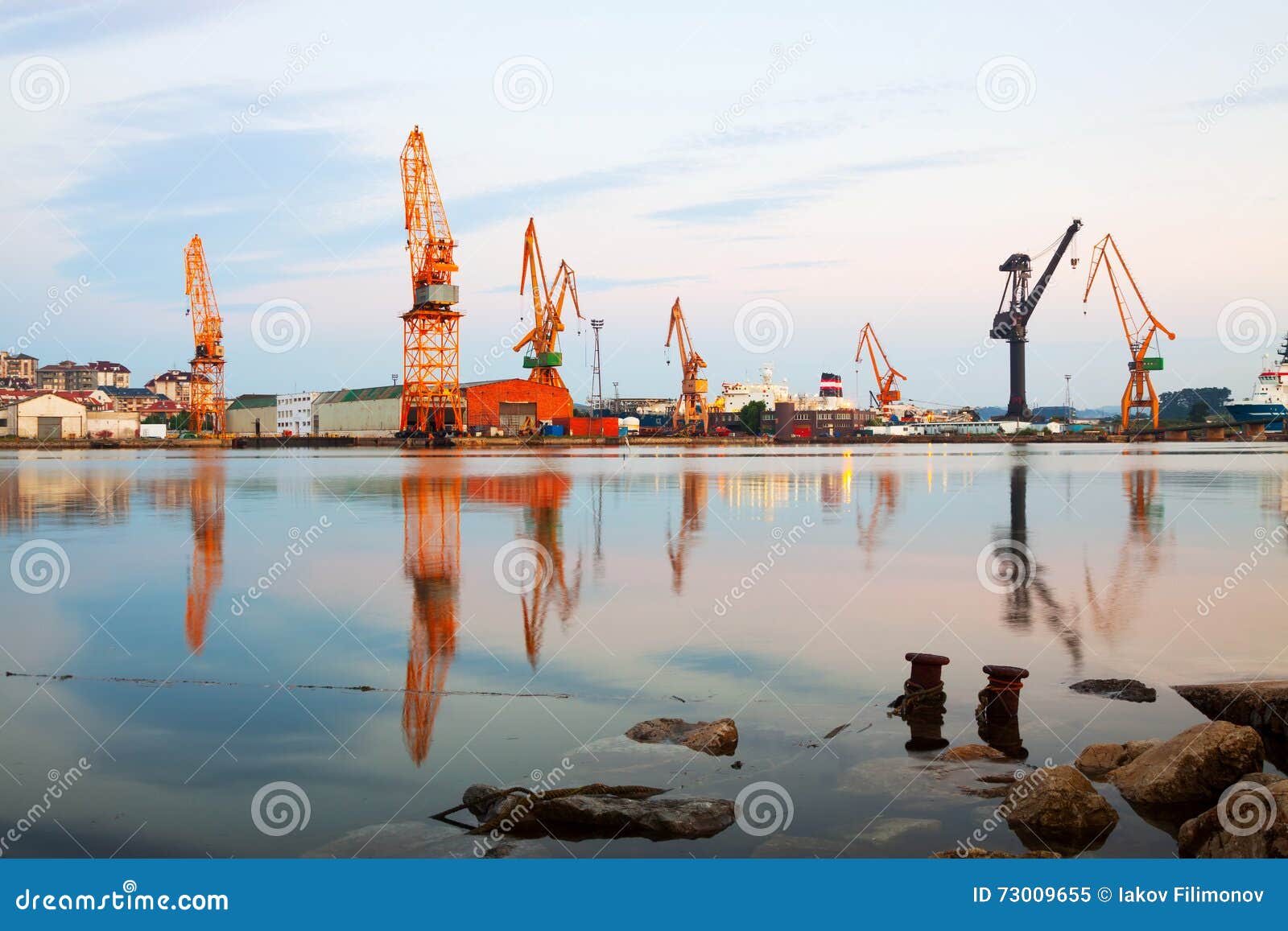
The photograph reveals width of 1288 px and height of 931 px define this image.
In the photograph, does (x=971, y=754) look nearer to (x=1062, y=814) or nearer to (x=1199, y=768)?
(x=1062, y=814)

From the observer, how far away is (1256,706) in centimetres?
732

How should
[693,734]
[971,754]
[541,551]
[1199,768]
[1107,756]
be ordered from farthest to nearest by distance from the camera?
[541,551] < [693,734] < [971,754] < [1107,756] < [1199,768]

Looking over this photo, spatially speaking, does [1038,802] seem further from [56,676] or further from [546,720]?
[56,676]

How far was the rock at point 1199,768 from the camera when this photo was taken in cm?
582

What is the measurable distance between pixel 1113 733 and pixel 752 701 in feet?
8.65

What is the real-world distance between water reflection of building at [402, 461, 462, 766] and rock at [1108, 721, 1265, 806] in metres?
4.44

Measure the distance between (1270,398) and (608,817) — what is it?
115 metres

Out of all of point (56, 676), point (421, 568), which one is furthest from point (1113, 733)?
point (421, 568)

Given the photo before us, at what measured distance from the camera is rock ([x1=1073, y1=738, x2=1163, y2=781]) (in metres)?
6.42

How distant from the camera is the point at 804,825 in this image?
564 cm

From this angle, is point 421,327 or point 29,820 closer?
point 29,820

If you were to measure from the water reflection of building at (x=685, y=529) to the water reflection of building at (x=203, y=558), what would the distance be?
18.6 ft

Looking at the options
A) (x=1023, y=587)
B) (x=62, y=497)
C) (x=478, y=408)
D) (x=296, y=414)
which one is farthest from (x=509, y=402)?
(x=1023, y=587)

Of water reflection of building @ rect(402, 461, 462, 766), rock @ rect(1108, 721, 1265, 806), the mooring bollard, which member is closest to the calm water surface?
water reflection of building @ rect(402, 461, 462, 766)
